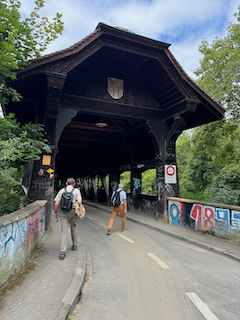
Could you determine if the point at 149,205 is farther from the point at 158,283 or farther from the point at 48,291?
the point at 48,291

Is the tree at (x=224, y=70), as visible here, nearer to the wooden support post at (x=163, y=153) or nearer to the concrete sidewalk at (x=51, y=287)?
the wooden support post at (x=163, y=153)

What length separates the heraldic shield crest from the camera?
10180 mm

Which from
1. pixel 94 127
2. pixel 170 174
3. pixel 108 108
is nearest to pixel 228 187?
pixel 170 174

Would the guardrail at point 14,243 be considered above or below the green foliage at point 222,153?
below

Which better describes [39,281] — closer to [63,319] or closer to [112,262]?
[63,319]

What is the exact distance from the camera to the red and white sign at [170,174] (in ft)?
36.1

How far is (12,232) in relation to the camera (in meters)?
3.93

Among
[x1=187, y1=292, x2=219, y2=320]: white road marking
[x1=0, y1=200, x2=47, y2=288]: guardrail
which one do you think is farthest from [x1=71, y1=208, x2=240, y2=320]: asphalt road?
[x1=0, y1=200, x2=47, y2=288]: guardrail

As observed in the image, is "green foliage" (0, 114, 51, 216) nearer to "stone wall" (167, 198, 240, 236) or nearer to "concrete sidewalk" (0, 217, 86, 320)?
"concrete sidewalk" (0, 217, 86, 320)

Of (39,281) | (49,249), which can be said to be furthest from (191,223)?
(39,281)

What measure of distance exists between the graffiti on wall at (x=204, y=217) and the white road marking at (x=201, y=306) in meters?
4.03

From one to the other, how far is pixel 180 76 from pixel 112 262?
25.4 feet

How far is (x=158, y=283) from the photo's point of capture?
4.18 metres

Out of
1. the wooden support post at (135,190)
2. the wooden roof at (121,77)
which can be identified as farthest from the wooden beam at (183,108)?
the wooden support post at (135,190)
